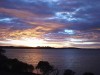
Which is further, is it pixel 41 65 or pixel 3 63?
pixel 3 63

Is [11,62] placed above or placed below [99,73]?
above

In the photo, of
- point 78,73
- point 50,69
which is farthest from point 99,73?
point 50,69

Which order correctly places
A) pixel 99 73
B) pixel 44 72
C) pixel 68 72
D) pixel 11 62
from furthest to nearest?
pixel 99 73, pixel 11 62, pixel 44 72, pixel 68 72

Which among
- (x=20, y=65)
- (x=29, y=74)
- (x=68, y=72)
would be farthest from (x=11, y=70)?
(x=68, y=72)

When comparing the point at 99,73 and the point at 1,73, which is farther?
the point at 99,73

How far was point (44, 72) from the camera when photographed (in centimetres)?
4556

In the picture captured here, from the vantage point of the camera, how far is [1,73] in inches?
1699

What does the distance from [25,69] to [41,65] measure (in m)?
3.60

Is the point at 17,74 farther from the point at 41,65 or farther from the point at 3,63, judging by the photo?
the point at 3,63

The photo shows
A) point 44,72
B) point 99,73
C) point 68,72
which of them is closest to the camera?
point 68,72

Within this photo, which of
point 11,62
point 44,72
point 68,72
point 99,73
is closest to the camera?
point 68,72

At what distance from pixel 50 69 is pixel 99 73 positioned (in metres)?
29.5

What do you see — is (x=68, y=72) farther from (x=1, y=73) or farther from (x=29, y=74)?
(x=1, y=73)

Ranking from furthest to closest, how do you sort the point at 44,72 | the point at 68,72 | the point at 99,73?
the point at 99,73 → the point at 44,72 → the point at 68,72
